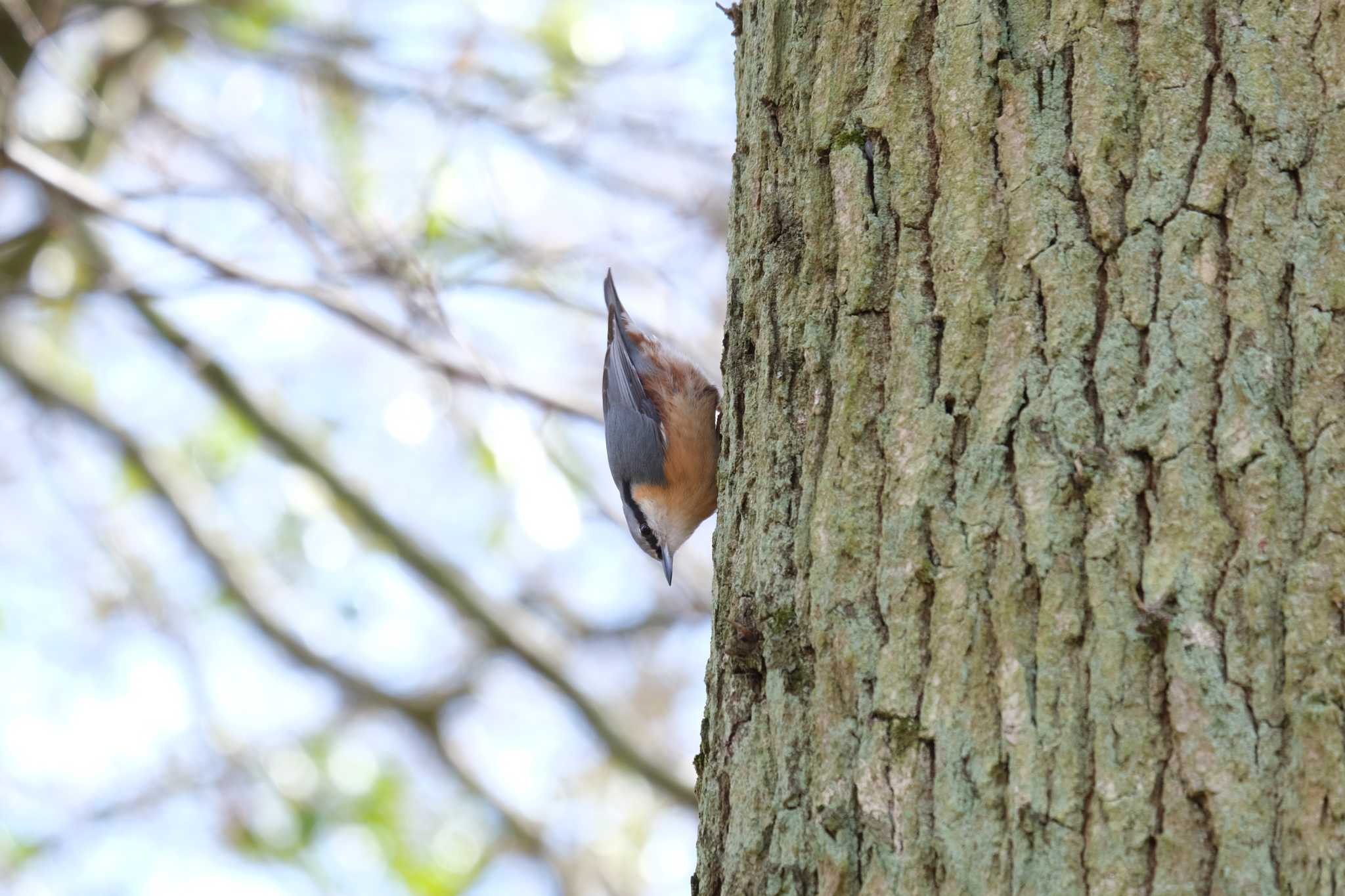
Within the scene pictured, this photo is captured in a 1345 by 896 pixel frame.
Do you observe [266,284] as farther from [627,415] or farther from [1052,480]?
[1052,480]

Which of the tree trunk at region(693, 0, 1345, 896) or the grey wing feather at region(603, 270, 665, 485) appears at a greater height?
the grey wing feather at region(603, 270, 665, 485)

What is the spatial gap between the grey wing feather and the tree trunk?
1996 millimetres

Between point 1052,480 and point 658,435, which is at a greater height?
point 658,435

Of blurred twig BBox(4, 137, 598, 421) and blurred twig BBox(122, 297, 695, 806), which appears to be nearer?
blurred twig BBox(4, 137, 598, 421)

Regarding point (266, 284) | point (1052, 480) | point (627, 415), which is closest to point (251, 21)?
point (266, 284)

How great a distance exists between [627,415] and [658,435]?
121mm

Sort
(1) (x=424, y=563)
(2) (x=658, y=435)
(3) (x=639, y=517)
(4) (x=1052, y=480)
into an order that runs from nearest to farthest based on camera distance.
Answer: (4) (x=1052, y=480), (2) (x=658, y=435), (3) (x=639, y=517), (1) (x=424, y=563)

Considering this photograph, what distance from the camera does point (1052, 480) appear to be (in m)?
1.33

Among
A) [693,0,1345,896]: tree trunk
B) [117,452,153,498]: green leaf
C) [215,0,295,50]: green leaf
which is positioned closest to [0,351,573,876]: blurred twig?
[117,452,153,498]: green leaf

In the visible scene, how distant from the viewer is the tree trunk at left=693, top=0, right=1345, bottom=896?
119 cm

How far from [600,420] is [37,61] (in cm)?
258

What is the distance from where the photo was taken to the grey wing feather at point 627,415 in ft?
12.1

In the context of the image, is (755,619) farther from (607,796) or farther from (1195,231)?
(607,796)

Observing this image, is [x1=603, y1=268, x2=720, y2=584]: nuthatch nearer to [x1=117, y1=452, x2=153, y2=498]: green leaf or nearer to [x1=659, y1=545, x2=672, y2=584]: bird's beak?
[x1=659, y1=545, x2=672, y2=584]: bird's beak
